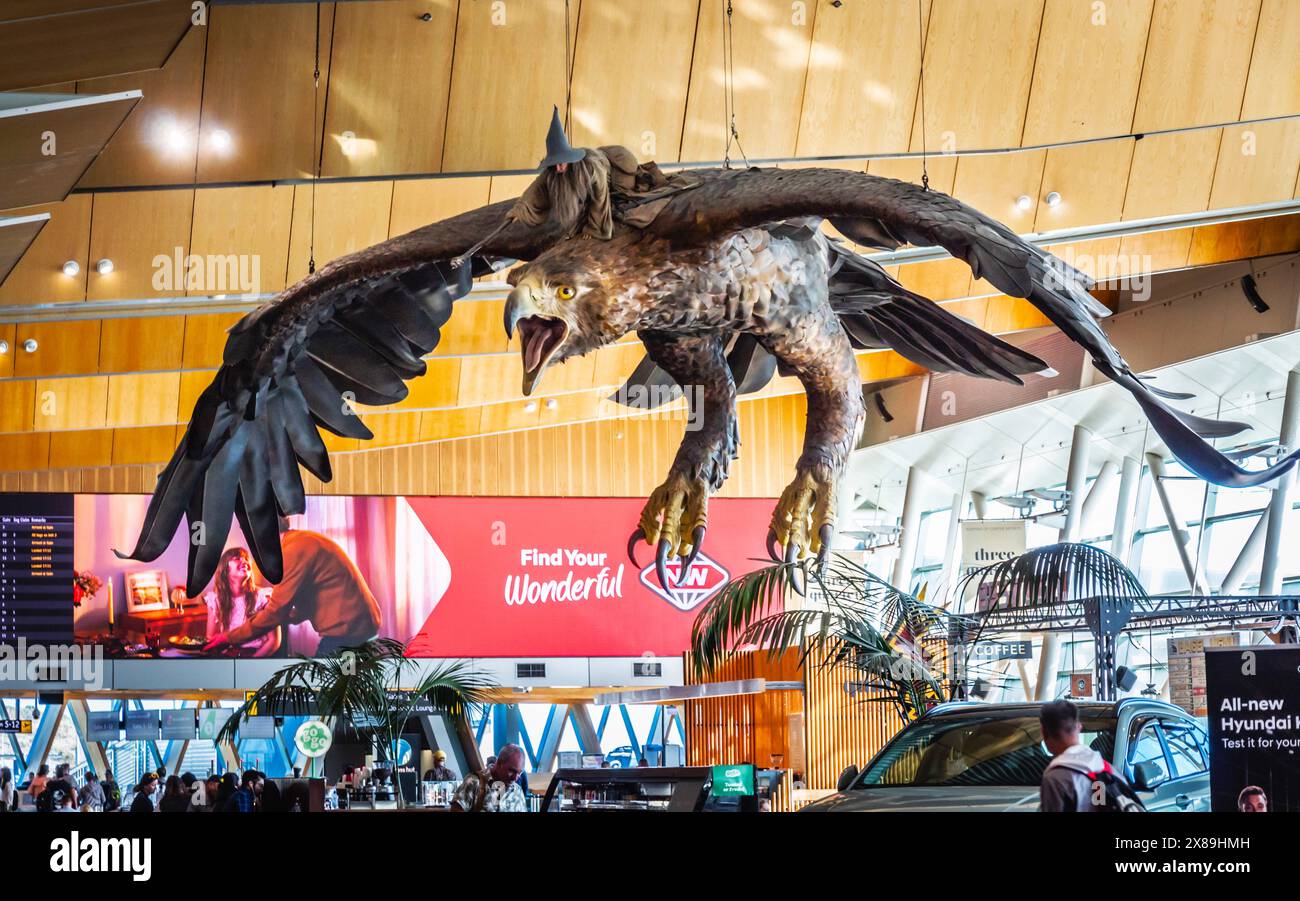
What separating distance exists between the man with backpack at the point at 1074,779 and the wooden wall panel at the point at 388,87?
509 cm

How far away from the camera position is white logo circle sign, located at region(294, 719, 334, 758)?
7902 millimetres

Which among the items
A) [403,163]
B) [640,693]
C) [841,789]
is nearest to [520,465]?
[640,693]

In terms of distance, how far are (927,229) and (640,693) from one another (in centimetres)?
1136

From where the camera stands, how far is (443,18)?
7.31m

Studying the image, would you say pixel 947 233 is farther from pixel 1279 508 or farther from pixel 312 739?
pixel 1279 508

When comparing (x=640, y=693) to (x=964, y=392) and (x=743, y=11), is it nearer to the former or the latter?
(x=964, y=392)

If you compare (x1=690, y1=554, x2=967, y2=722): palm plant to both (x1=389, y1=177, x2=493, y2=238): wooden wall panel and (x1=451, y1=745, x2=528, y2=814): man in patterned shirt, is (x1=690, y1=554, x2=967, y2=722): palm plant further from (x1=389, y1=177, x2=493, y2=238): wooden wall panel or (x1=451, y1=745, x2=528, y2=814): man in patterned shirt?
(x1=389, y1=177, x2=493, y2=238): wooden wall panel

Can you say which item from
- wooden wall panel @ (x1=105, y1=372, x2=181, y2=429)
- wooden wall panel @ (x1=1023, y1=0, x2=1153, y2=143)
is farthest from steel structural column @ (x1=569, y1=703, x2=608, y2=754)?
wooden wall panel @ (x1=1023, y1=0, x2=1153, y2=143)

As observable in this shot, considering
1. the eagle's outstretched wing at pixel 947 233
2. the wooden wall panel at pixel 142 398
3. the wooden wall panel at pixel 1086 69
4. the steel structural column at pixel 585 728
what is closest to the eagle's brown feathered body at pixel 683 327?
the eagle's outstretched wing at pixel 947 233

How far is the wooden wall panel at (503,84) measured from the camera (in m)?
7.37

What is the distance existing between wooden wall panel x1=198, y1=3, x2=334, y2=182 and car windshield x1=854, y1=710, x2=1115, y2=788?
14.8 feet

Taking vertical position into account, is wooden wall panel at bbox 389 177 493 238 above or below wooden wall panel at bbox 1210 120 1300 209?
below

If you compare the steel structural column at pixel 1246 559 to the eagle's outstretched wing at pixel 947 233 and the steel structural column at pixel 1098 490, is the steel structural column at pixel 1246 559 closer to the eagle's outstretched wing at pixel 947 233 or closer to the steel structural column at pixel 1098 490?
the steel structural column at pixel 1098 490

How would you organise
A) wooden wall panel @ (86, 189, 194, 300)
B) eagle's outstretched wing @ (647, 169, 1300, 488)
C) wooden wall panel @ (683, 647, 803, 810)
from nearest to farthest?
1. eagle's outstretched wing @ (647, 169, 1300, 488)
2. wooden wall panel @ (86, 189, 194, 300)
3. wooden wall panel @ (683, 647, 803, 810)
